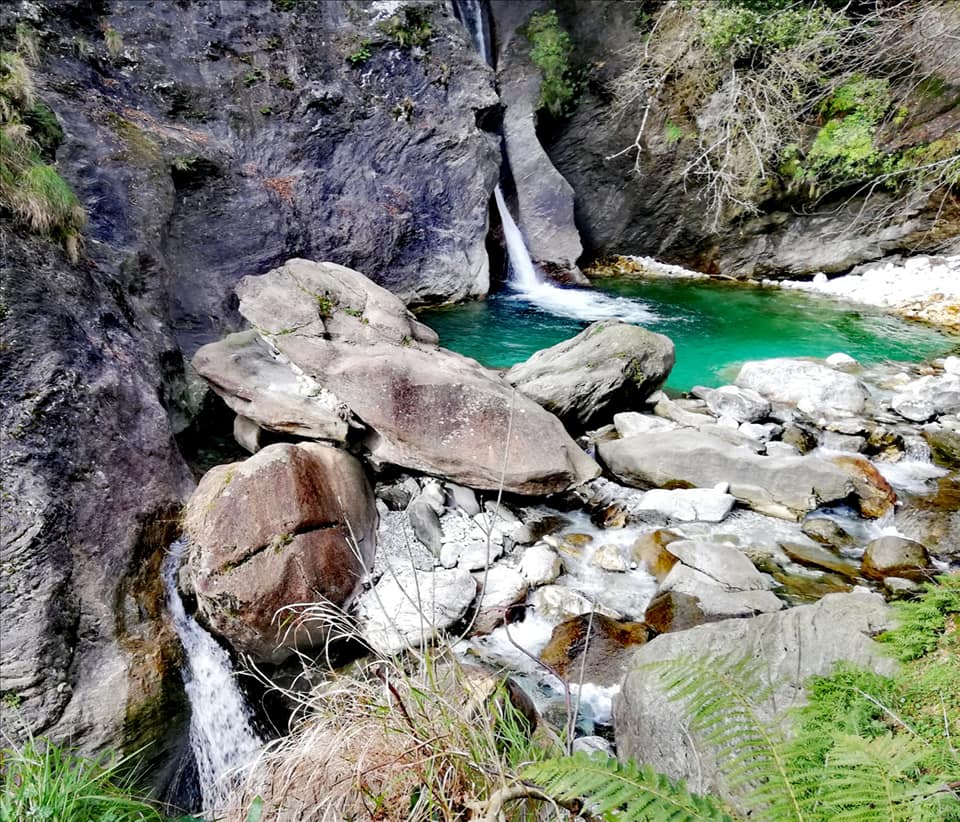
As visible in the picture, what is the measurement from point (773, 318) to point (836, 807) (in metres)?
9.76

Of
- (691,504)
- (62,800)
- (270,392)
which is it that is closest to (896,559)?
(691,504)

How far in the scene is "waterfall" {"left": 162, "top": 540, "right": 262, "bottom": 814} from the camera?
10.2ft

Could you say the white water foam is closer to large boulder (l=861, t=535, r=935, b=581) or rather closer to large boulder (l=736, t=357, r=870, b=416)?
large boulder (l=736, t=357, r=870, b=416)

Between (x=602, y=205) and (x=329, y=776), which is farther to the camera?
(x=602, y=205)

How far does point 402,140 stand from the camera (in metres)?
9.79

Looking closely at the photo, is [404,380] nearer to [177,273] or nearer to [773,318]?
[177,273]

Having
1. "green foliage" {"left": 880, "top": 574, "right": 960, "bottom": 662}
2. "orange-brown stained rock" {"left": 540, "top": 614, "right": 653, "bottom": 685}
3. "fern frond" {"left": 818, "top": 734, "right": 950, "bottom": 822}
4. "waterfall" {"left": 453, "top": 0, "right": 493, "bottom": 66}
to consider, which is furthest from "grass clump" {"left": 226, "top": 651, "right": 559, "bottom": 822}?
"waterfall" {"left": 453, "top": 0, "right": 493, "bottom": 66}

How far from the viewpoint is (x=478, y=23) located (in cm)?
1186

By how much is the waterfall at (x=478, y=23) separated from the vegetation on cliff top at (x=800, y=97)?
3.25 meters

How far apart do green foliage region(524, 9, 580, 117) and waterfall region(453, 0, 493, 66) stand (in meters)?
0.88

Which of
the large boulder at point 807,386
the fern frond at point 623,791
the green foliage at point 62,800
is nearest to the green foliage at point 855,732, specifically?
the fern frond at point 623,791

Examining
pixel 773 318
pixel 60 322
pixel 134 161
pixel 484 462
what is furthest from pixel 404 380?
pixel 773 318

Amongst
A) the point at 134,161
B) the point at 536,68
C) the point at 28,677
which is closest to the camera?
the point at 28,677

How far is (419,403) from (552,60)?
10.5m
